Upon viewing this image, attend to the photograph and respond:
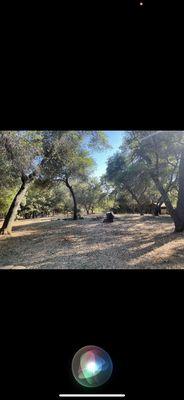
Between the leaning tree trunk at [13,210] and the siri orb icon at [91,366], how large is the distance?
1.54 m

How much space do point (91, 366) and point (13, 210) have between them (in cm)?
180

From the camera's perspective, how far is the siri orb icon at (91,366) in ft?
7.72

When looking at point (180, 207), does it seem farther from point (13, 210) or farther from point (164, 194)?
point (13, 210)

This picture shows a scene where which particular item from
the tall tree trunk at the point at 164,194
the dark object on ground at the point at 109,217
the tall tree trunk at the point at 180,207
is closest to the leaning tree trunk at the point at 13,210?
the dark object on ground at the point at 109,217

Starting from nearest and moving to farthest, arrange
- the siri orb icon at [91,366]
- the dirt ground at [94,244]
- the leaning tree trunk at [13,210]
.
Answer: the siri orb icon at [91,366] → the dirt ground at [94,244] → the leaning tree trunk at [13,210]

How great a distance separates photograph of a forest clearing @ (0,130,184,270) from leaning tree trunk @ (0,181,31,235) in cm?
1

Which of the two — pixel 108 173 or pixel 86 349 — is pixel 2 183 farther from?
pixel 86 349

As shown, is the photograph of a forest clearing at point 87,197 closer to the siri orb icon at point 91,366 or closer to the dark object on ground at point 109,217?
the dark object on ground at point 109,217

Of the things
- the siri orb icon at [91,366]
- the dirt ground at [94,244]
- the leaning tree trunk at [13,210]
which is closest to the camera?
the siri orb icon at [91,366]

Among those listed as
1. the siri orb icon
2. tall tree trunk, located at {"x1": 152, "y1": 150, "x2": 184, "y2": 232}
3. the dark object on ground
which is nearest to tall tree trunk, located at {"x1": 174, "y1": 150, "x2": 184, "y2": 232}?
tall tree trunk, located at {"x1": 152, "y1": 150, "x2": 184, "y2": 232}

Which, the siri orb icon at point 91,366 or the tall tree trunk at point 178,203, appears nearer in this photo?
the siri orb icon at point 91,366

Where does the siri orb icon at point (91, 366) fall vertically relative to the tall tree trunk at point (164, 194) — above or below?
below
